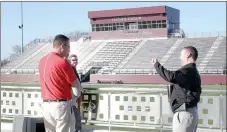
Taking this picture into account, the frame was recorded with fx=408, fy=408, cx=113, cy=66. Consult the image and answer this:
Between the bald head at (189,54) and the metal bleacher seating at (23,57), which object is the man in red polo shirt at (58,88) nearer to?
the bald head at (189,54)

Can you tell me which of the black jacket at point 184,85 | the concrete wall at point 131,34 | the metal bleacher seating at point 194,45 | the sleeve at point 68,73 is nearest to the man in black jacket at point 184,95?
the black jacket at point 184,85

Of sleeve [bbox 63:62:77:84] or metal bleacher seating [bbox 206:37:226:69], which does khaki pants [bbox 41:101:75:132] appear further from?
metal bleacher seating [bbox 206:37:226:69]

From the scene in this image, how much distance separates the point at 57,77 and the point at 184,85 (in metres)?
1.23

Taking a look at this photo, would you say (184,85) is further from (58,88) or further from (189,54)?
(58,88)

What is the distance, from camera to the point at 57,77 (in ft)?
12.9

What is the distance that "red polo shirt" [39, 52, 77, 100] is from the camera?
3.92 m

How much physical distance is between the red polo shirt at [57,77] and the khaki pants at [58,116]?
78mm

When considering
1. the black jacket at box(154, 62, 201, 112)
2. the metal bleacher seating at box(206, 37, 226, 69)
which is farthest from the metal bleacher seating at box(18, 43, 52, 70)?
the black jacket at box(154, 62, 201, 112)

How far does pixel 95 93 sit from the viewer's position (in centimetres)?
729

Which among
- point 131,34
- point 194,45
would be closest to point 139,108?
point 194,45

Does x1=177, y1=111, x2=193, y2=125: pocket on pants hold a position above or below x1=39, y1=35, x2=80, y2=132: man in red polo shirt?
below

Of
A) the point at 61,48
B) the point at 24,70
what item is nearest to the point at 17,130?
the point at 61,48

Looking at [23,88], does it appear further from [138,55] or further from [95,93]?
[138,55]

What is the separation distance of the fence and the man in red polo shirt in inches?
121
